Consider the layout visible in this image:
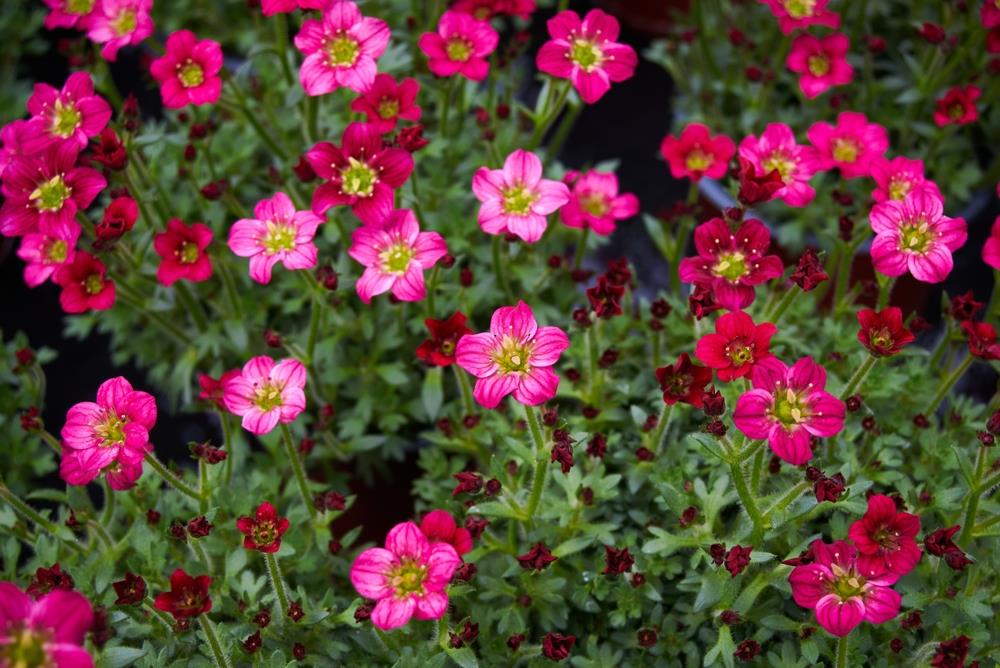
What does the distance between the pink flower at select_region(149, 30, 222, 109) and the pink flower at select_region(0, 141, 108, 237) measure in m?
0.28

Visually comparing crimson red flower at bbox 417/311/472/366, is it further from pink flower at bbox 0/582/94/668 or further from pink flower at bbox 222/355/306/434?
pink flower at bbox 0/582/94/668

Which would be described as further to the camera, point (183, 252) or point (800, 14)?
point (800, 14)

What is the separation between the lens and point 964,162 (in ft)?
9.41

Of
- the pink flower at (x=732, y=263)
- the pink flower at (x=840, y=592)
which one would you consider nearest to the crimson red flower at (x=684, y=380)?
the pink flower at (x=732, y=263)

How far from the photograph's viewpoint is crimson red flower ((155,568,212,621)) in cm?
150

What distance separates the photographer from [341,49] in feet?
6.55

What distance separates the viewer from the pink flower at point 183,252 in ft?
6.68

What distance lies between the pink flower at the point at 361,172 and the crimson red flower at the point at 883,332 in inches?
34.0

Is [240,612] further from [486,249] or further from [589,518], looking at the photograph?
[486,249]

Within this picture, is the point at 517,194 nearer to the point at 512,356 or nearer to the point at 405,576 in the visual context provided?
the point at 512,356

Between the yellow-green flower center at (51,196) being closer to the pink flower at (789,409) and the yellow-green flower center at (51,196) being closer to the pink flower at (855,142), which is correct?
the pink flower at (789,409)

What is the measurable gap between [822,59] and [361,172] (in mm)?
1196

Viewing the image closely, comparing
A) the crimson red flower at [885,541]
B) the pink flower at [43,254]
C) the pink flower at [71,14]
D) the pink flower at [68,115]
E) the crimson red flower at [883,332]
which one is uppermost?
the pink flower at [71,14]

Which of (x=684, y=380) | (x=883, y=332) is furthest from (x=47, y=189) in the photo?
(x=883, y=332)
